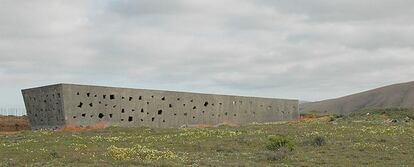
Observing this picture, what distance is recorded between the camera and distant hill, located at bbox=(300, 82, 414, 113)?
157200 millimetres

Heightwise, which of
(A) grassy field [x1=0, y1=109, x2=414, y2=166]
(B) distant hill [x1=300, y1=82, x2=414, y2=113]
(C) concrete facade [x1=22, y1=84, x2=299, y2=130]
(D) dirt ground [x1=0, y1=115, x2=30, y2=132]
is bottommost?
(A) grassy field [x1=0, y1=109, x2=414, y2=166]

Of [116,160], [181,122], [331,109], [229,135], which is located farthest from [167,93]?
[331,109]

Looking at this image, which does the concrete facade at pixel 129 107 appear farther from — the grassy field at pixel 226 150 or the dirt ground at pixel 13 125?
the grassy field at pixel 226 150

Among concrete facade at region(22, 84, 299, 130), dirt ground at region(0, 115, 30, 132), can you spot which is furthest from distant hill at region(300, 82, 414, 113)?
dirt ground at region(0, 115, 30, 132)

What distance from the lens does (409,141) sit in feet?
96.0

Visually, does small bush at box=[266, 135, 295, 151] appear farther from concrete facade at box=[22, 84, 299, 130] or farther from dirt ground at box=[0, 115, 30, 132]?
dirt ground at box=[0, 115, 30, 132]

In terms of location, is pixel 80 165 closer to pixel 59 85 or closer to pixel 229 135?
pixel 229 135

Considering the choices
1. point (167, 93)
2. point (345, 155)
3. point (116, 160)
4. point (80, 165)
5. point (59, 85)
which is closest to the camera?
point (80, 165)

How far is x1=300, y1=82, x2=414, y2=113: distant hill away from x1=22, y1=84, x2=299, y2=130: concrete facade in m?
99.8

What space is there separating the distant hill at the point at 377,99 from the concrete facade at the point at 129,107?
99753 mm

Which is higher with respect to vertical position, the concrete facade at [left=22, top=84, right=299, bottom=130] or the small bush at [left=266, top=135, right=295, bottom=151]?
the concrete facade at [left=22, top=84, right=299, bottom=130]

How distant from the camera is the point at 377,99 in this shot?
167250 mm

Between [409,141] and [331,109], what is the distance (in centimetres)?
14817

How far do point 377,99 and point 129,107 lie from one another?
422ft
